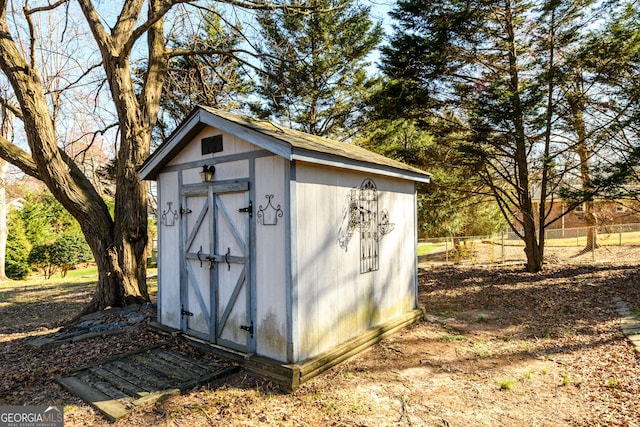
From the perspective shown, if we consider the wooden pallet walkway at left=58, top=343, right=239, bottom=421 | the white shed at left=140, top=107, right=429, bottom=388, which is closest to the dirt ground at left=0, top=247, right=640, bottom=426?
the wooden pallet walkway at left=58, top=343, right=239, bottom=421

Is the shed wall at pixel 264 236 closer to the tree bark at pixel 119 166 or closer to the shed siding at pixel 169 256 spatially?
the shed siding at pixel 169 256

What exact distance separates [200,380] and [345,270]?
6.78ft

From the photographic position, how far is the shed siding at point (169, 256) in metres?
5.35

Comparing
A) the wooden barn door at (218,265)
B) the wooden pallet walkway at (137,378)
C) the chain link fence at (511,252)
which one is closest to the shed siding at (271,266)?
the wooden barn door at (218,265)

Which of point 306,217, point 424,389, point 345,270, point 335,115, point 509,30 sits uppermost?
point 509,30

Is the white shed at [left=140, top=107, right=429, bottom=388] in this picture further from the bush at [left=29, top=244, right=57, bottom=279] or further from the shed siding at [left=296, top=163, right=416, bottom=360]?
the bush at [left=29, top=244, right=57, bottom=279]

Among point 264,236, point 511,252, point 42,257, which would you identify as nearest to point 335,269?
→ point 264,236

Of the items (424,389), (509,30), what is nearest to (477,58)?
(509,30)

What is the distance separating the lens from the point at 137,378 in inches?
162

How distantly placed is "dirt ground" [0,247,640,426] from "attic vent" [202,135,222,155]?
2741 millimetres

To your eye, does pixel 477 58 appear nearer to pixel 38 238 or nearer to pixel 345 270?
pixel 345 270

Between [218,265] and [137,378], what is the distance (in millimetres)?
1499

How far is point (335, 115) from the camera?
1276 centimetres

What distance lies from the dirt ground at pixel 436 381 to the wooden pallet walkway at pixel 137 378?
0.10 metres
